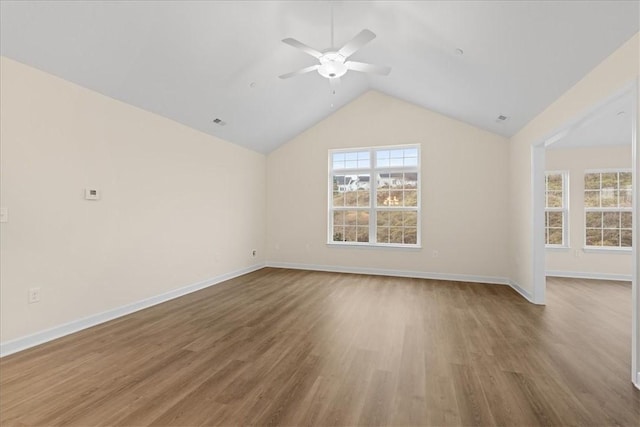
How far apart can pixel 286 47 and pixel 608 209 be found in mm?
6550

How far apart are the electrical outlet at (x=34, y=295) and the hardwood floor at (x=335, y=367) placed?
439 millimetres

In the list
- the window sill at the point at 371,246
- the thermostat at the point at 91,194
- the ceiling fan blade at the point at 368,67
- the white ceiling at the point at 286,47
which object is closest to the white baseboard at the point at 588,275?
the window sill at the point at 371,246

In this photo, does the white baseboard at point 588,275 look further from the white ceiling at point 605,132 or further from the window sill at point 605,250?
the white ceiling at point 605,132

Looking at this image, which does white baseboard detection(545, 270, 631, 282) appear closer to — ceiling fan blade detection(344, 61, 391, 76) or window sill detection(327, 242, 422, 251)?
window sill detection(327, 242, 422, 251)

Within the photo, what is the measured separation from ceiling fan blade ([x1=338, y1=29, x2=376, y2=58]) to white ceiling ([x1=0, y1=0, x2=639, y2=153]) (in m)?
0.72

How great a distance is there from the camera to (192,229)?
4.51 meters

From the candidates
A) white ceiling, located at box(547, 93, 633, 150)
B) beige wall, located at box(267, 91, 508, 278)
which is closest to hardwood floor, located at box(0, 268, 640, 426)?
beige wall, located at box(267, 91, 508, 278)

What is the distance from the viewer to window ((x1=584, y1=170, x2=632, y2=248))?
17.6 ft

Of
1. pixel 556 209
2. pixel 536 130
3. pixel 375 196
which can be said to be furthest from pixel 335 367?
pixel 556 209

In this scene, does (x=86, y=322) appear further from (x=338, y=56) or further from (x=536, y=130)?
(x=536, y=130)

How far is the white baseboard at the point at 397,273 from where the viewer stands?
5124mm

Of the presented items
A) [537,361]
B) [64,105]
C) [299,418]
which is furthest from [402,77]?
[299,418]

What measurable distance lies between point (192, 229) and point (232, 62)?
253 centimetres

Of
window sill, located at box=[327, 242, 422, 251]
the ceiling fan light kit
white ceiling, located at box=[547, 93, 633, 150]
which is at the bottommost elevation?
window sill, located at box=[327, 242, 422, 251]
